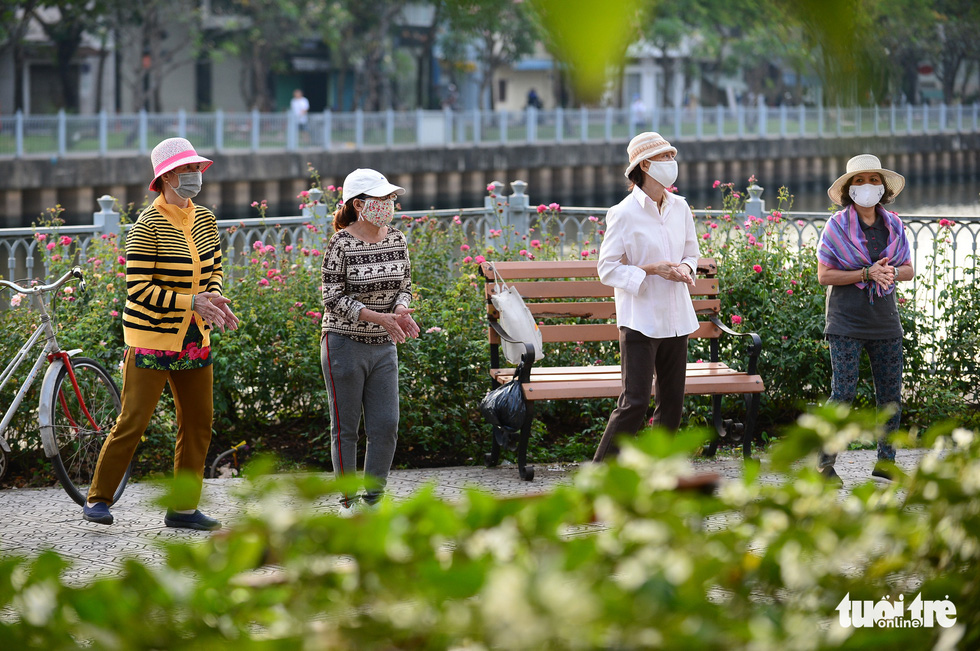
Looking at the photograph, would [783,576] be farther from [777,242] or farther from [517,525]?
[777,242]

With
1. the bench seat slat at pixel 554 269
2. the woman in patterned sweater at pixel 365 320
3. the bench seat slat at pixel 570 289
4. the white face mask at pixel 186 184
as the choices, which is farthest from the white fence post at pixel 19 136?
the woman in patterned sweater at pixel 365 320

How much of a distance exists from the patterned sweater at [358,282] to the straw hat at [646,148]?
1108 millimetres

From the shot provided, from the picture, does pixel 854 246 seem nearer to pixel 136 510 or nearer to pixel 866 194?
pixel 866 194

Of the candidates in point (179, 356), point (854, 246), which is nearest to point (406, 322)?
point (179, 356)

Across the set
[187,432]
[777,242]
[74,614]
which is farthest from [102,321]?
[74,614]

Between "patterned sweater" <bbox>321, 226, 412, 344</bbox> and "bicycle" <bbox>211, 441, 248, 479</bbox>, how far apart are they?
1379mm

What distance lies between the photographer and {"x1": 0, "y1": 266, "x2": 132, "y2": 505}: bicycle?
16.5 ft

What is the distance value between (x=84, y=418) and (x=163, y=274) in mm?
1546

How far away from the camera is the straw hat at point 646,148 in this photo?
15.7 ft

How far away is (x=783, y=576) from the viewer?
148 cm

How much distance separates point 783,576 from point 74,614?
2.88 feet

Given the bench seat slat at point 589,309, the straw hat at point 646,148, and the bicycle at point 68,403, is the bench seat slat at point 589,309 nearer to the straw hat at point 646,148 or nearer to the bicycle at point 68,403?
the straw hat at point 646,148

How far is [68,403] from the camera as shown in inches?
227

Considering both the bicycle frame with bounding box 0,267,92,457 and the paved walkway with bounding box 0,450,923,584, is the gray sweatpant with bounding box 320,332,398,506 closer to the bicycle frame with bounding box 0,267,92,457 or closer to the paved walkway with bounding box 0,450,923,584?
the paved walkway with bounding box 0,450,923,584
